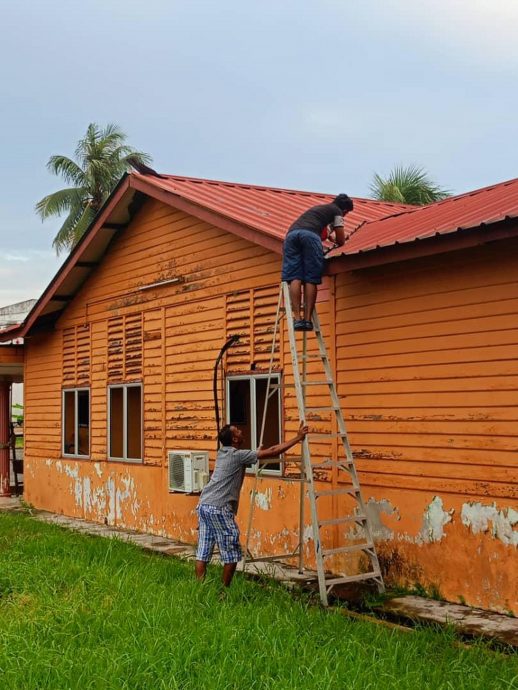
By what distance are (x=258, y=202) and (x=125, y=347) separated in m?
3.24

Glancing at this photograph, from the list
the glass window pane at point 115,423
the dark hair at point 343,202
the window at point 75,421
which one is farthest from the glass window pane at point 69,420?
the dark hair at point 343,202

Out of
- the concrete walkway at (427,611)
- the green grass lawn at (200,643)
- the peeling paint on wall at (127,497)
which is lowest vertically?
the concrete walkway at (427,611)

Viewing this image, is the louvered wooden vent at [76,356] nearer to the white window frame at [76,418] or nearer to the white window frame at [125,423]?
the white window frame at [76,418]

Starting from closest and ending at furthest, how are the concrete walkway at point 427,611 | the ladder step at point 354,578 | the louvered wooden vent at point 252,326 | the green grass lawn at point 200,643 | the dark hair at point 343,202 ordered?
the green grass lawn at point 200,643 → the concrete walkway at point 427,611 → the ladder step at point 354,578 → the dark hair at point 343,202 → the louvered wooden vent at point 252,326

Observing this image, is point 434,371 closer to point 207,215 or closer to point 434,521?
point 434,521

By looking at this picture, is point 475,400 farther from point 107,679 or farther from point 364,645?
point 107,679

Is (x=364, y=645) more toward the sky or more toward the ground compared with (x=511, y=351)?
more toward the ground

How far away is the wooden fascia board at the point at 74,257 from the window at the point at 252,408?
11.3ft

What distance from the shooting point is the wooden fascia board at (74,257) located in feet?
39.2

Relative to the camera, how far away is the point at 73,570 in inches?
322

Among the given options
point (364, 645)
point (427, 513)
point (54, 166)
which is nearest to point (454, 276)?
point (427, 513)

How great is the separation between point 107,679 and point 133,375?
7.53m

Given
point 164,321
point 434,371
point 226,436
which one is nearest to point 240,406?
point 164,321

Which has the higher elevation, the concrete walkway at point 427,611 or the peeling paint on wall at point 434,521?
the peeling paint on wall at point 434,521
